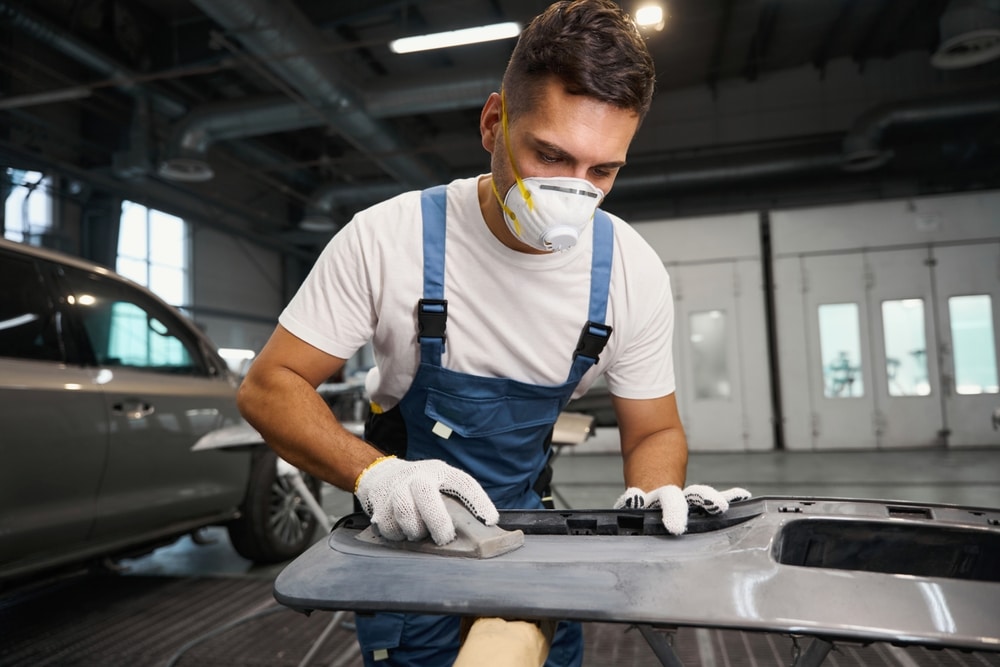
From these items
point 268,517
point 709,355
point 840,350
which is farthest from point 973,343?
point 268,517

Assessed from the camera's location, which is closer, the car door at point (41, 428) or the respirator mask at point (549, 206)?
the respirator mask at point (549, 206)

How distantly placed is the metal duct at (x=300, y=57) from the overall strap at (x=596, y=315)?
523 centimetres

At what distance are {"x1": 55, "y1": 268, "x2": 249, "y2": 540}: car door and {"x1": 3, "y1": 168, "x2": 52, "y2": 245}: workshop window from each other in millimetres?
6250

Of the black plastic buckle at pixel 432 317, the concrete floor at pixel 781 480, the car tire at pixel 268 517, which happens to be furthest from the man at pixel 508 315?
the car tire at pixel 268 517

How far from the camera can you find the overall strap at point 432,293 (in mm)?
1199

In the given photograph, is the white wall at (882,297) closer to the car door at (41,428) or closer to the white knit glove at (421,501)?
the car door at (41,428)

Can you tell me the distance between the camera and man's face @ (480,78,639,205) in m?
1.10

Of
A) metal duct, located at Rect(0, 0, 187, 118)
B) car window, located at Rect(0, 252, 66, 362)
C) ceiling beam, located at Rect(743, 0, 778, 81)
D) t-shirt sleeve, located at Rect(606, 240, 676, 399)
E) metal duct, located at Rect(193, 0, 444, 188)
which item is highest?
ceiling beam, located at Rect(743, 0, 778, 81)

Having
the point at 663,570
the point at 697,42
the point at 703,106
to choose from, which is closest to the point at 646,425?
the point at 663,570

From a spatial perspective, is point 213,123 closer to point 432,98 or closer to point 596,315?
point 432,98

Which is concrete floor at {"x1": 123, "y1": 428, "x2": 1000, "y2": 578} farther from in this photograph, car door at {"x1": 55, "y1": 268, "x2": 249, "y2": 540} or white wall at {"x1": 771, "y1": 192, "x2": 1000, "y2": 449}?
car door at {"x1": 55, "y1": 268, "x2": 249, "y2": 540}

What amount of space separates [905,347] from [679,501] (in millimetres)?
7962

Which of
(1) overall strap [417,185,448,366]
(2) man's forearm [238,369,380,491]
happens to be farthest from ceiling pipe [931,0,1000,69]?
(2) man's forearm [238,369,380,491]

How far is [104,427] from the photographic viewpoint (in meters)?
2.53
